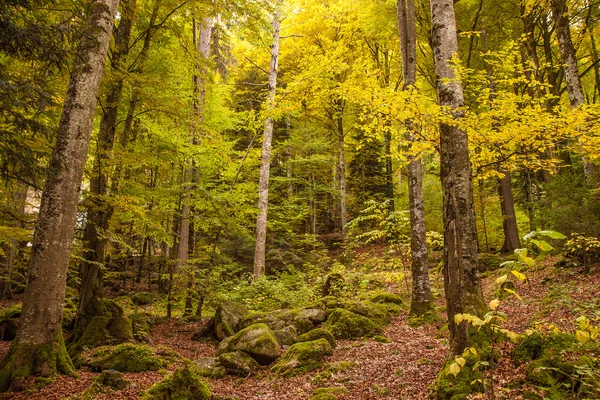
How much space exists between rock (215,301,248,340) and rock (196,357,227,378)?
167 cm

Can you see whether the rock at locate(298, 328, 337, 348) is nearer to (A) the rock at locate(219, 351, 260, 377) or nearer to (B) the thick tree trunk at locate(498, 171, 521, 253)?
(A) the rock at locate(219, 351, 260, 377)

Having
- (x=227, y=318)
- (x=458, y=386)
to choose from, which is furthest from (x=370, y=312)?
(x=458, y=386)

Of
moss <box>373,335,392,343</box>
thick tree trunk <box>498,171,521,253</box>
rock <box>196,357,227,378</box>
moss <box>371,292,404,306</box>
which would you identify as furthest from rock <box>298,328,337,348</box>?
thick tree trunk <box>498,171,521,253</box>

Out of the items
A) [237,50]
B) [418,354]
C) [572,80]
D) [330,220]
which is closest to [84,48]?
[418,354]

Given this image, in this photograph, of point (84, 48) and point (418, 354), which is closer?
point (84, 48)

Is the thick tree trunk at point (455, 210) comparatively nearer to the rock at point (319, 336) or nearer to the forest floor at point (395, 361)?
the forest floor at point (395, 361)

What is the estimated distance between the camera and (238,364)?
6766mm

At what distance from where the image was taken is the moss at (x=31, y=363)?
15.2 ft

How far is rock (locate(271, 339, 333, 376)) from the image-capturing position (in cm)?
640

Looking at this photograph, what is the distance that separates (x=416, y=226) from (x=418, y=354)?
11.9ft

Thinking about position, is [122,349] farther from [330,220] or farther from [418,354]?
[330,220]

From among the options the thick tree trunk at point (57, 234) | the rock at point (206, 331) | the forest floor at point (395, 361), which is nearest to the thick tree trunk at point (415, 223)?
the forest floor at point (395, 361)

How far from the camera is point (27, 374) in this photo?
4.75 m

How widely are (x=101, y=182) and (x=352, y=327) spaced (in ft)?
21.1
